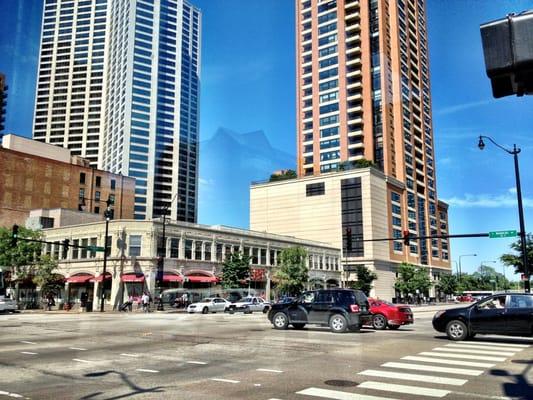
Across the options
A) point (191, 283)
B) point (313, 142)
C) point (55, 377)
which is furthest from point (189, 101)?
point (55, 377)

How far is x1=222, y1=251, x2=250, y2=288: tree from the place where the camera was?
5997cm

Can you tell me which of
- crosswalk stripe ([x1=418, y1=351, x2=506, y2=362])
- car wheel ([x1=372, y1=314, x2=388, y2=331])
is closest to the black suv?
car wheel ([x1=372, y1=314, x2=388, y2=331])

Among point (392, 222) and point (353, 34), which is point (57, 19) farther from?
point (392, 222)

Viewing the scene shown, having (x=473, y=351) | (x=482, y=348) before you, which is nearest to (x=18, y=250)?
(x=482, y=348)

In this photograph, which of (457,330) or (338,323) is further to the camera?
(338,323)

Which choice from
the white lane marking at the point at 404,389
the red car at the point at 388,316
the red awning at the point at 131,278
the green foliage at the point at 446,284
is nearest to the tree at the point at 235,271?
the red awning at the point at 131,278

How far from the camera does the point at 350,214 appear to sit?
9288 centimetres

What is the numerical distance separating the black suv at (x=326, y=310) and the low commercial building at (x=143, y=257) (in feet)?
104

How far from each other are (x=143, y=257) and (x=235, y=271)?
38.0 ft

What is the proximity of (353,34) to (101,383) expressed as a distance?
10128 centimetres

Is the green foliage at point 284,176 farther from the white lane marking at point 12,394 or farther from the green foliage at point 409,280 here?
the white lane marking at point 12,394

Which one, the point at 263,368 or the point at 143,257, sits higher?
the point at 143,257

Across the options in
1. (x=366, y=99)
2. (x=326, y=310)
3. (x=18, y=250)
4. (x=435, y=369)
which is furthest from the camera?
(x=366, y=99)

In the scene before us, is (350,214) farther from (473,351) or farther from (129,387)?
(129,387)
